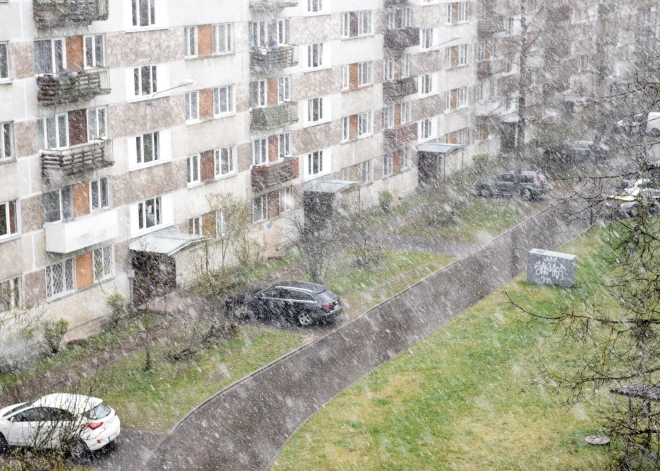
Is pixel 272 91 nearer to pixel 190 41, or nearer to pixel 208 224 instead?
pixel 190 41

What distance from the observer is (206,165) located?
39.8 metres

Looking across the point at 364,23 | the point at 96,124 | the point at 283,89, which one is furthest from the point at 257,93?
the point at 96,124

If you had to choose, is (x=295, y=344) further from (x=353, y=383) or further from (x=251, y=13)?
(x=251, y=13)

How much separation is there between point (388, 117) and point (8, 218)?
2619 cm

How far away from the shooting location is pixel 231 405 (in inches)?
1084

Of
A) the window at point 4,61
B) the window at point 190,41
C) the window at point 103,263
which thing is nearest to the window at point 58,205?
the window at point 103,263

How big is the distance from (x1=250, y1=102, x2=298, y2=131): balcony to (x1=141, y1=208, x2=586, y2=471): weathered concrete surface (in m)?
9.12

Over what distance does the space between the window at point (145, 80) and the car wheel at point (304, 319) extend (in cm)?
959

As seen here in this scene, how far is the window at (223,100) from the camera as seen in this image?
39844mm

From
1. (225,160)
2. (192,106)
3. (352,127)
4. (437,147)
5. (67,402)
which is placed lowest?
(67,402)

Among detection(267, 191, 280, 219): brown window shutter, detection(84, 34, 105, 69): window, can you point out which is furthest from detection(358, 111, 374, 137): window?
detection(84, 34, 105, 69): window

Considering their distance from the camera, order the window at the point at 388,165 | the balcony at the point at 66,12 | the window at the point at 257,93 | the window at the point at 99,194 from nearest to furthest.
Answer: the balcony at the point at 66,12
the window at the point at 99,194
the window at the point at 257,93
the window at the point at 388,165

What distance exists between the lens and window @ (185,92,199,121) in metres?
38.4

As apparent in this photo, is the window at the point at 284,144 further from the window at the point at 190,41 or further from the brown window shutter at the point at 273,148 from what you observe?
the window at the point at 190,41
